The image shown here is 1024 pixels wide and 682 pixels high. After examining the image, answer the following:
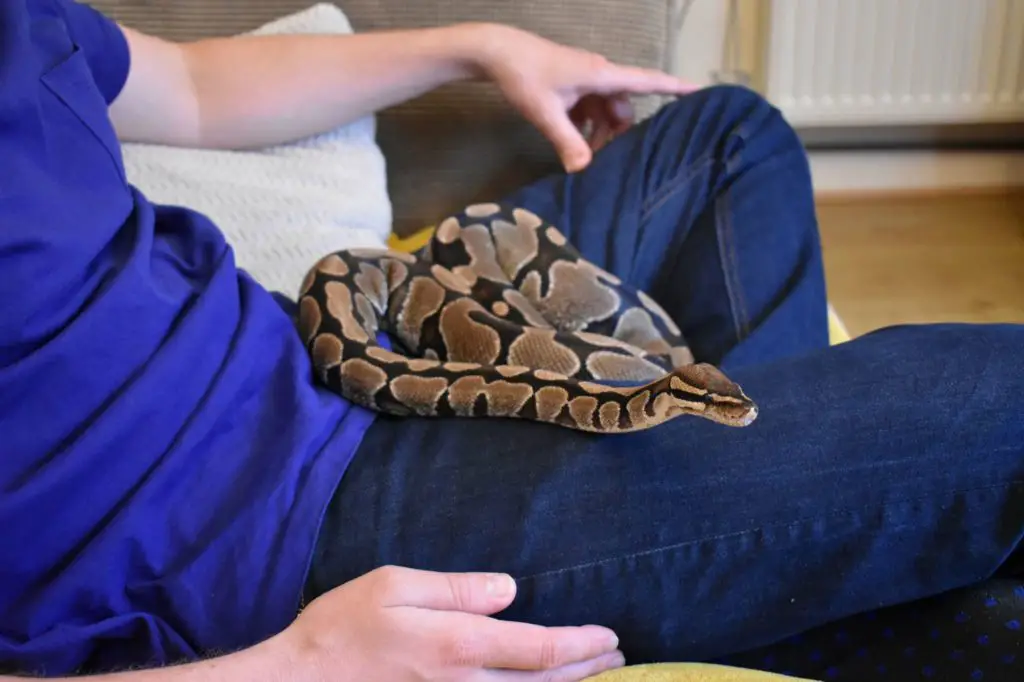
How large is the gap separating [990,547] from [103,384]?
940 mm

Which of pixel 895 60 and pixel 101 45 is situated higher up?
pixel 101 45

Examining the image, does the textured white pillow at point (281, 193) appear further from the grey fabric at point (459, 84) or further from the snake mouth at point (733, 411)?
the snake mouth at point (733, 411)

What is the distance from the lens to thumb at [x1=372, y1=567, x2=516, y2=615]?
0.90m

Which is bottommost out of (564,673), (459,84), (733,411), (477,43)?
(564,673)

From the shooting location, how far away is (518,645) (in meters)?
0.91

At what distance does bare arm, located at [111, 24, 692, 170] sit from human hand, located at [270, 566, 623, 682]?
→ 96cm

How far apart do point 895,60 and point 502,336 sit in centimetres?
223

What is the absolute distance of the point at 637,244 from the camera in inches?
61.7

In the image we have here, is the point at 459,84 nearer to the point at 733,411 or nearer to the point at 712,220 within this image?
the point at 712,220

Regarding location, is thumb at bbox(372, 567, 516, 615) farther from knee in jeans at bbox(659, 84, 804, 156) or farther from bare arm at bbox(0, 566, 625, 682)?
knee in jeans at bbox(659, 84, 804, 156)

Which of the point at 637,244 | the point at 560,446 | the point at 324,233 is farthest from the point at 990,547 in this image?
the point at 324,233

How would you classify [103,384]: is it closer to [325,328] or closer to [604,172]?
[325,328]

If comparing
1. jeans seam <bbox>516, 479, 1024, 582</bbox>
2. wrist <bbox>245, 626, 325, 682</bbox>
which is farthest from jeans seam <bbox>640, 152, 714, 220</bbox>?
wrist <bbox>245, 626, 325, 682</bbox>

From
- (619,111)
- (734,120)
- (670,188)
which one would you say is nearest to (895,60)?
(619,111)
